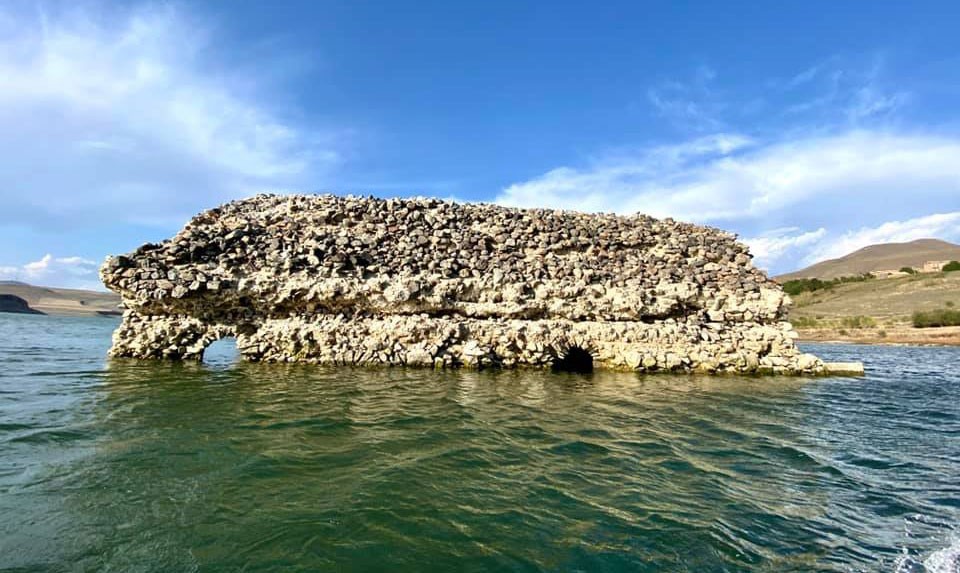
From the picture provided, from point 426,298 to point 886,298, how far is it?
65.8m

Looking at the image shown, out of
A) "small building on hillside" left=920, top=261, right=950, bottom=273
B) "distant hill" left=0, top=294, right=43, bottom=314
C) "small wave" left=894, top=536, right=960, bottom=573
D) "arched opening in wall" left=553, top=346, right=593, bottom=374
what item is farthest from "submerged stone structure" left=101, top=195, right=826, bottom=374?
"distant hill" left=0, top=294, right=43, bottom=314

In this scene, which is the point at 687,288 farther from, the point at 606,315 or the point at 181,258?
the point at 181,258

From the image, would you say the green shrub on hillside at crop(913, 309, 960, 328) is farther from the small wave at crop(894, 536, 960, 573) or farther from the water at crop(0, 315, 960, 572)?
the small wave at crop(894, 536, 960, 573)

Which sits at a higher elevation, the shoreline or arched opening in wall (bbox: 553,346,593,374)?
arched opening in wall (bbox: 553,346,593,374)

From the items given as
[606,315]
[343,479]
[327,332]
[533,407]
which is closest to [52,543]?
[343,479]

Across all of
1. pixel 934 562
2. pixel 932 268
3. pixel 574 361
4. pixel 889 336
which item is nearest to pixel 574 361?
pixel 574 361

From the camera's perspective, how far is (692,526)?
484 cm

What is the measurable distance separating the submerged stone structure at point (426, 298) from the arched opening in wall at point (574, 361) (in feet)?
0.27

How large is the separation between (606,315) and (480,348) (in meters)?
5.36

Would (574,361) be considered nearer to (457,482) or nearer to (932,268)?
(457,482)

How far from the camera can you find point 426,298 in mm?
17766

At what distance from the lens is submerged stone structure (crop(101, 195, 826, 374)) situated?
56.5ft

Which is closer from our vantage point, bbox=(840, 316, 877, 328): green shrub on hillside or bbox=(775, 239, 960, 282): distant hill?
bbox=(840, 316, 877, 328): green shrub on hillside

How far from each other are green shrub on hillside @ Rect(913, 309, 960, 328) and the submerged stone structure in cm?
3810
